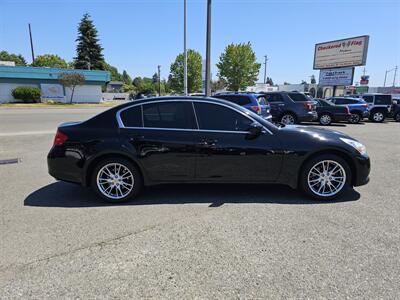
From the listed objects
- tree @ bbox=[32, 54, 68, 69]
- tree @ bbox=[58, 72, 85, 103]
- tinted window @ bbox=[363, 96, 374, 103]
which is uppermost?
tree @ bbox=[32, 54, 68, 69]

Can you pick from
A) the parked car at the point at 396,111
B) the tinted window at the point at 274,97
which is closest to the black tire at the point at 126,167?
the tinted window at the point at 274,97

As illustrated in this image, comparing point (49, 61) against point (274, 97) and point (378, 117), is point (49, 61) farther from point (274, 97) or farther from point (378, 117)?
point (378, 117)

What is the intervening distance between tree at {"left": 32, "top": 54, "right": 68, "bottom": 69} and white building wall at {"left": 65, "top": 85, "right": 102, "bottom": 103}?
38201mm

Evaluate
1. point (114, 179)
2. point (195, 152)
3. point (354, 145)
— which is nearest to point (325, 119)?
point (354, 145)

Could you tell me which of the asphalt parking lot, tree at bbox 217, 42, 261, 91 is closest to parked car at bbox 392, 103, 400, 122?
the asphalt parking lot

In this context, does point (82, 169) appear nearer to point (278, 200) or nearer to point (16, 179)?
point (16, 179)

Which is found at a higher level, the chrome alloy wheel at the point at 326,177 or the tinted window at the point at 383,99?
the tinted window at the point at 383,99

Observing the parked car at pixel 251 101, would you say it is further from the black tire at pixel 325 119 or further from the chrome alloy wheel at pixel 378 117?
the chrome alloy wheel at pixel 378 117

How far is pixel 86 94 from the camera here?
43.7 meters

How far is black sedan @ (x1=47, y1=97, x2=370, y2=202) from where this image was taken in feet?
14.0

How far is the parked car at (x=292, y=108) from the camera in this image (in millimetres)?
14305

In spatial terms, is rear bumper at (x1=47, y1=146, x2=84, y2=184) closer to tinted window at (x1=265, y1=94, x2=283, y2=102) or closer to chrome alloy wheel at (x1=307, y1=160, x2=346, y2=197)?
chrome alloy wheel at (x1=307, y1=160, x2=346, y2=197)

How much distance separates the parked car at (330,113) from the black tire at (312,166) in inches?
507

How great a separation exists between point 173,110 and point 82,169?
1.65 m
